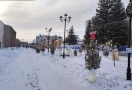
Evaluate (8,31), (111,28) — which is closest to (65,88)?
(111,28)

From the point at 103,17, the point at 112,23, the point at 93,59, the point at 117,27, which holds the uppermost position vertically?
the point at 103,17

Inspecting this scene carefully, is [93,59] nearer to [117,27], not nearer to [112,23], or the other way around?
[112,23]

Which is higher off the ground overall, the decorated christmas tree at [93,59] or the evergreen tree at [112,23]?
the evergreen tree at [112,23]

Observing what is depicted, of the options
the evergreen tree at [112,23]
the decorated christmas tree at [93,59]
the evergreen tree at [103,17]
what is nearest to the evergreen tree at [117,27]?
the evergreen tree at [112,23]

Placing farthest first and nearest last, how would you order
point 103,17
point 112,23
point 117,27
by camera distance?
point 103,17 < point 117,27 < point 112,23

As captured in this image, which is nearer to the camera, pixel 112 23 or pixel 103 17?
pixel 112 23

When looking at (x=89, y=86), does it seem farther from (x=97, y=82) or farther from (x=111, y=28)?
(x=111, y=28)

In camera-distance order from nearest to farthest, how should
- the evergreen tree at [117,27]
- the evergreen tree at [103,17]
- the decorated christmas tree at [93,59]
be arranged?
the decorated christmas tree at [93,59] → the evergreen tree at [117,27] → the evergreen tree at [103,17]

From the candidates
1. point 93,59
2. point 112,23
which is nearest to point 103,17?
point 112,23

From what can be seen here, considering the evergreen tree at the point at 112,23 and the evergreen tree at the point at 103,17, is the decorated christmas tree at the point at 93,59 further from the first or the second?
the evergreen tree at the point at 103,17

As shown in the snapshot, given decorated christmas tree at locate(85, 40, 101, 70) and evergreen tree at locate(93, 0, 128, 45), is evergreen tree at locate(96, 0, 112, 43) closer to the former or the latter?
evergreen tree at locate(93, 0, 128, 45)

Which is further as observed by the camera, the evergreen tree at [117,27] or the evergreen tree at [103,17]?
the evergreen tree at [103,17]

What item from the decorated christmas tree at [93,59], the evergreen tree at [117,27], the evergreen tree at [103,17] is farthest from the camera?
the evergreen tree at [103,17]

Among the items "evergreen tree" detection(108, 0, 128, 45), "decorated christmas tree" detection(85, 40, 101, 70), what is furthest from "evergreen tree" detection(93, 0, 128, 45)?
"decorated christmas tree" detection(85, 40, 101, 70)
